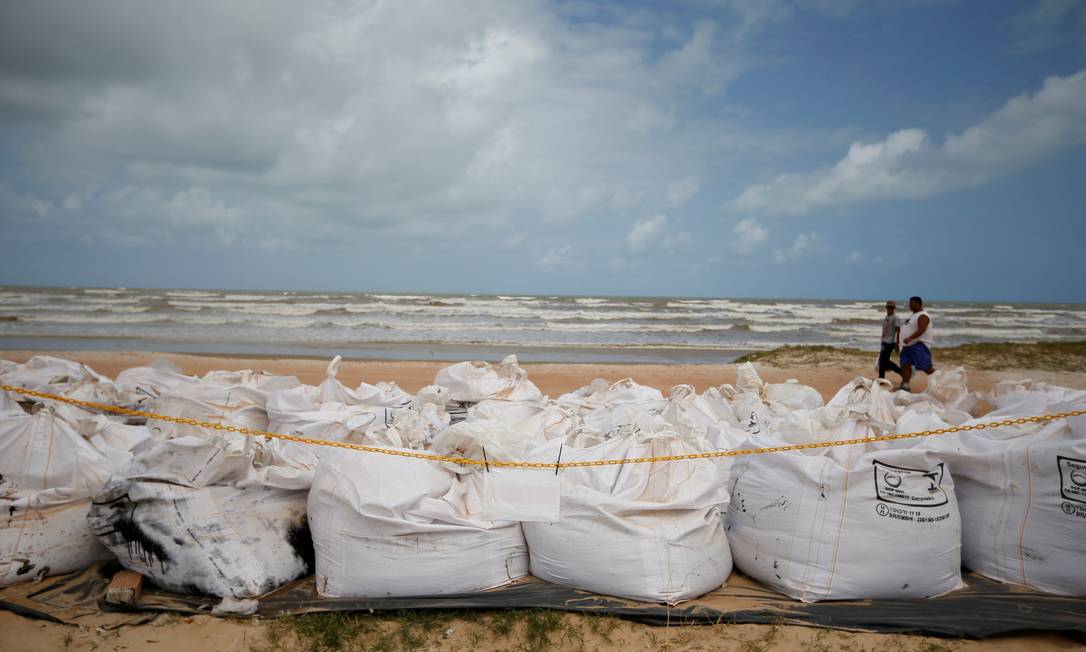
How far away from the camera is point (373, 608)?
2.30 m

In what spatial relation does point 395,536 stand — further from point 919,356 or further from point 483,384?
point 919,356

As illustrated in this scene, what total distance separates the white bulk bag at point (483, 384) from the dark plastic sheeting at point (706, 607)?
172 centimetres

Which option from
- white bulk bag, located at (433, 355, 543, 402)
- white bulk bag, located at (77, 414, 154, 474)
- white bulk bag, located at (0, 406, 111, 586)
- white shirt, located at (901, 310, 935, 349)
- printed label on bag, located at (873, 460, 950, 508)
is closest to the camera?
printed label on bag, located at (873, 460, 950, 508)

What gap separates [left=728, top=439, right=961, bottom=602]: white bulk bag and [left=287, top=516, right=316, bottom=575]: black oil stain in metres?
1.97

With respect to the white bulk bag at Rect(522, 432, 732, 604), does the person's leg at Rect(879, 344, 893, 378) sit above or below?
above

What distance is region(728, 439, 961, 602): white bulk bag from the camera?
2316 mm

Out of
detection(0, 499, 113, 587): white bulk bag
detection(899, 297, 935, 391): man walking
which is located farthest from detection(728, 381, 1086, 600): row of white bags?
detection(899, 297, 935, 391): man walking

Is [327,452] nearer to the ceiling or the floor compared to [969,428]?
nearer to the floor

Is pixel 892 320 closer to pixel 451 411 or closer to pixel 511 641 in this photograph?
pixel 451 411

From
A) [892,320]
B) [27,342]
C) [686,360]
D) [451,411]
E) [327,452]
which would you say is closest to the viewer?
[327,452]

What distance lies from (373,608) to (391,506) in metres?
0.40

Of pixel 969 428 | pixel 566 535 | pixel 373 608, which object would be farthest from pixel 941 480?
pixel 373 608

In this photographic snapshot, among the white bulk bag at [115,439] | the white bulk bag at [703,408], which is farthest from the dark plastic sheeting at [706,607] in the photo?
the white bulk bag at [703,408]

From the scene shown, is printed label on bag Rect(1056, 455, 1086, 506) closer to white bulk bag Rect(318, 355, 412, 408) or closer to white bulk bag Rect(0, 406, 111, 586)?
white bulk bag Rect(318, 355, 412, 408)
